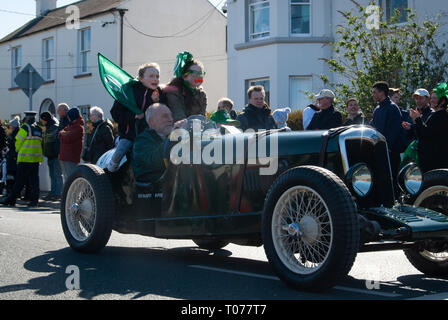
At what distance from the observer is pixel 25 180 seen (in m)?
15.2

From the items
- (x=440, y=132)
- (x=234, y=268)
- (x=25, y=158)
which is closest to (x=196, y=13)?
(x=25, y=158)

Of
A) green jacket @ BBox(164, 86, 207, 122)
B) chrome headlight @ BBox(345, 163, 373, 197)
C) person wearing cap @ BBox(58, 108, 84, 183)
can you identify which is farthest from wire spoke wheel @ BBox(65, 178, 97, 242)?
person wearing cap @ BBox(58, 108, 84, 183)

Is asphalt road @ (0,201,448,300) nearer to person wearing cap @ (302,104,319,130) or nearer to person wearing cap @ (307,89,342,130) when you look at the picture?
person wearing cap @ (307,89,342,130)

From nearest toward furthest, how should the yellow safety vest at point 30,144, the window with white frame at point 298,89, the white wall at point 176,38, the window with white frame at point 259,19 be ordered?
the yellow safety vest at point 30,144 < the window with white frame at point 298,89 < the window with white frame at point 259,19 < the white wall at point 176,38

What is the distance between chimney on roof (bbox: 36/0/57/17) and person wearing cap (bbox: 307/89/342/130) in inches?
1218

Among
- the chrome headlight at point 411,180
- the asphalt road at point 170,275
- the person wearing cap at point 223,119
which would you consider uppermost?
the person wearing cap at point 223,119

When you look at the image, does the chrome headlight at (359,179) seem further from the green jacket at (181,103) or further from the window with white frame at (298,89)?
the window with white frame at (298,89)

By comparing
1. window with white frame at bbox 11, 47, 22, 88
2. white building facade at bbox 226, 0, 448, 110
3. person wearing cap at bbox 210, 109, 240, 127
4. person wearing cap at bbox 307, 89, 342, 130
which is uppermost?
window with white frame at bbox 11, 47, 22, 88

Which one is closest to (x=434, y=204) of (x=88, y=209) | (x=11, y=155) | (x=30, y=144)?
(x=88, y=209)

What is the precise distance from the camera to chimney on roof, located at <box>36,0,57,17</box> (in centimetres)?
3719

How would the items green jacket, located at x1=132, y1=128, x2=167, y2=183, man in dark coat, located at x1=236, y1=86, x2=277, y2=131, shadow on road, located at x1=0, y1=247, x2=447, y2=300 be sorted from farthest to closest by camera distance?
man in dark coat, located at x1=236, y1=86, x2=277, y2=131, green jacket, located at x1=132, y1=128, x2=167, y2=183, shadow on road, located at x1=0, y1=247, x2=447, y2=300

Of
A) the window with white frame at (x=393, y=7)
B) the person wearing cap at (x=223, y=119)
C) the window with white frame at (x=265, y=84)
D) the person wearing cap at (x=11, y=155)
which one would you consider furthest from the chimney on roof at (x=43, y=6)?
the person wearing cap at (x=223, y=119)

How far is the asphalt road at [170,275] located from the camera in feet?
16.2

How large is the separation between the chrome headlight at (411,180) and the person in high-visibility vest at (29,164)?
426 inches
